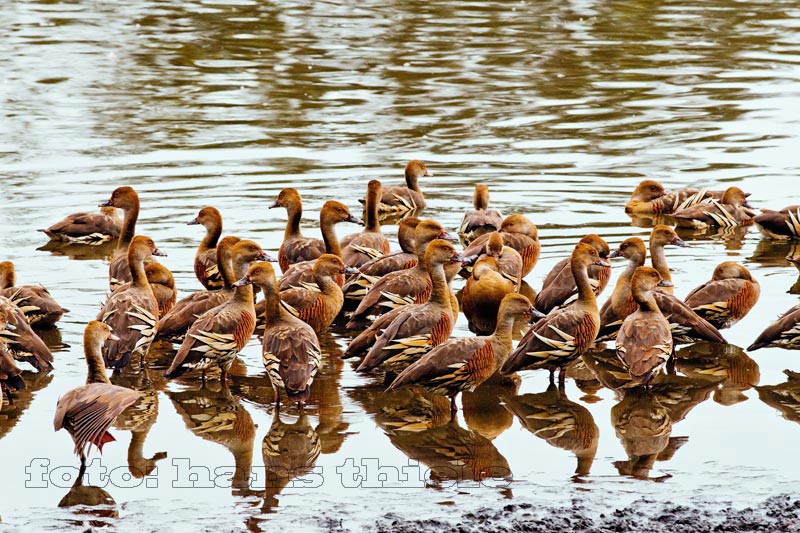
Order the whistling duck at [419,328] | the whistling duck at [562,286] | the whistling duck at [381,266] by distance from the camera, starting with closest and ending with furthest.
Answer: the whistling duck at [419,328]
the whistling duck at [562,286]
the whistling duck at [381,266]

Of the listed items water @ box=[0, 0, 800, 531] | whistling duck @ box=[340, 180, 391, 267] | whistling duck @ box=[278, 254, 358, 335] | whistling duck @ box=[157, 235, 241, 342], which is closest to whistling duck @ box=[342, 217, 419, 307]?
whistling duck @ box=[340, 180, 391, 267]

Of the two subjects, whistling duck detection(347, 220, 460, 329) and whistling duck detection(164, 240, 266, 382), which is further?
whistling duck detection(347, 220, 460, 329)

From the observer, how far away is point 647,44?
30.2 metres

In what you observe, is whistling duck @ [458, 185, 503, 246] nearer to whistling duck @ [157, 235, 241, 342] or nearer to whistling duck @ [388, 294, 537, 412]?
whistling duck @ [157, 235, 241, 342]

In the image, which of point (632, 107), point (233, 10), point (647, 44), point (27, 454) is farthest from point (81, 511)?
point (233, 10)

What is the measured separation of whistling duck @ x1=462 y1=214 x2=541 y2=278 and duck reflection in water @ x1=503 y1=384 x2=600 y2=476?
329 centimetres

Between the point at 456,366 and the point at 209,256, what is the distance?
169 inches

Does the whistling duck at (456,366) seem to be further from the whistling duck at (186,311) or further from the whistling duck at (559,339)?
the whistling duck at (186,311)

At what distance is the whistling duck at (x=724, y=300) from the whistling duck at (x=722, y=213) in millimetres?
4453

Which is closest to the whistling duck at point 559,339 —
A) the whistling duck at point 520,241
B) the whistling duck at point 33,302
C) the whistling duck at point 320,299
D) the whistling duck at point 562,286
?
the whistling duck at point 562,286

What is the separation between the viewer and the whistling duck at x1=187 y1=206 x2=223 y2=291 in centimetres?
1280

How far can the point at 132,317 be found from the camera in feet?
34.4

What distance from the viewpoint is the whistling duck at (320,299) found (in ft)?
37.5

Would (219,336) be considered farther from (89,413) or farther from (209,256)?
(209,256)
